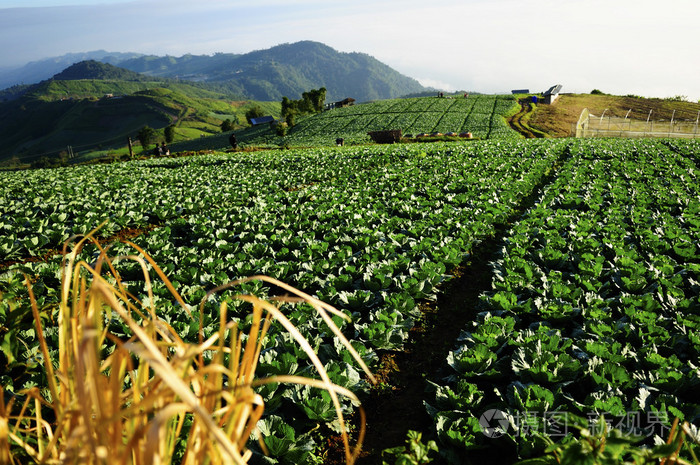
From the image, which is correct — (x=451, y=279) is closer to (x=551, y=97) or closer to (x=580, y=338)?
(x=580, y=338)

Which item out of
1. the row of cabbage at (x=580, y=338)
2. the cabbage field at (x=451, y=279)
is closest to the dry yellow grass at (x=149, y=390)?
the cabbage field at (x=451, y=279)

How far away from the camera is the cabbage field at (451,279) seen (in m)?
4.08

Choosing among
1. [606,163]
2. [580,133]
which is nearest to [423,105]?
[580,133]

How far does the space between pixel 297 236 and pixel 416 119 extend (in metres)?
64.4

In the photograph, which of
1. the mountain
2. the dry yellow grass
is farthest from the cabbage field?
the mountain

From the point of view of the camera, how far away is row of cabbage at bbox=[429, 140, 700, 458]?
3801 millimetres

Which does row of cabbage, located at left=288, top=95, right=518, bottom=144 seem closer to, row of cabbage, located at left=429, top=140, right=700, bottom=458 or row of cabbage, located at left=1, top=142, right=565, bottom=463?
row of cabbage, located at left=1, top=142, right=565, bottom=463

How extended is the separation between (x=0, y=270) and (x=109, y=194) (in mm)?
7448

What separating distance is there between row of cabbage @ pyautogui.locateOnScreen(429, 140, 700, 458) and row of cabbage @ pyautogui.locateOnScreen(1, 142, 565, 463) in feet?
4.18

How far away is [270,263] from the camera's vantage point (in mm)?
7734

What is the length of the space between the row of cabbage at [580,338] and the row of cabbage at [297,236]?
127cm

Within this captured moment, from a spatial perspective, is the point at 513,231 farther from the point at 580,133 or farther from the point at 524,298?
the point at 580,133

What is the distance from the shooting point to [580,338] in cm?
516

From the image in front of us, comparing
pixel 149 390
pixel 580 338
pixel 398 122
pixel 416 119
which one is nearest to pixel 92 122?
pixel 398 122
